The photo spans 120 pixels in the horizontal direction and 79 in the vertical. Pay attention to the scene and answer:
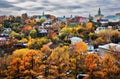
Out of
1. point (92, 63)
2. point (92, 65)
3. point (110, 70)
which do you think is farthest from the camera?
point (92, 63)

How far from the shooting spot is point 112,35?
35750mm

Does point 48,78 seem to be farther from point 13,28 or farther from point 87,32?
point 13,28

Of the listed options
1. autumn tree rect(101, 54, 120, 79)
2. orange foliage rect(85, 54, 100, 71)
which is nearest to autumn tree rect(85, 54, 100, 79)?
orange foliage rect(85, 54, 100, 71)

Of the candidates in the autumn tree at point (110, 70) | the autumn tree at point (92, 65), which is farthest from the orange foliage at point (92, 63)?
the autumn tree at point (110, 70)

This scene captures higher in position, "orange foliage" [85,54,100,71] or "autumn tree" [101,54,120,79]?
"orange foliage" [85,54,100,71]

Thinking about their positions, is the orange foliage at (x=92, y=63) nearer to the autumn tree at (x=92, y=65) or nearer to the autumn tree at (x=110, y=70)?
the autumn tree at (x=92, y=65)

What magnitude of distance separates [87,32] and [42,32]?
22.3 ft

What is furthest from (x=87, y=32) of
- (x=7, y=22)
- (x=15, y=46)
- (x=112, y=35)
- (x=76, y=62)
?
(x=76, y=62)

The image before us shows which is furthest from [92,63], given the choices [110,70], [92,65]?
[110,70]

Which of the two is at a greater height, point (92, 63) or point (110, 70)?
point (92, 63)

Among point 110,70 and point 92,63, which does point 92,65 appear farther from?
point 110,70

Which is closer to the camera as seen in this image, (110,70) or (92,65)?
(110,70)

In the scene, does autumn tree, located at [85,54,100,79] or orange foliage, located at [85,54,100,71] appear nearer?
autumn tree, located at [85,54,100,79]

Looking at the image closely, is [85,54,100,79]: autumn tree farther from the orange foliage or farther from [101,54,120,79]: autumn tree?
[101,54,120,79]: autumn tree
